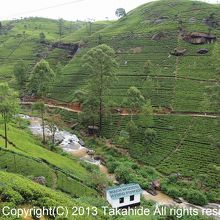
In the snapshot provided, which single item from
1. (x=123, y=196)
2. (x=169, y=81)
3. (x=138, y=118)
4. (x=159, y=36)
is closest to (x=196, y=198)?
(x=123, y=196)

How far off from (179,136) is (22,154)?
26.0 meters

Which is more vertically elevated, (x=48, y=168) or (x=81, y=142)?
(x=48, y=168)

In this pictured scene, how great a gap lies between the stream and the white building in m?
4.87

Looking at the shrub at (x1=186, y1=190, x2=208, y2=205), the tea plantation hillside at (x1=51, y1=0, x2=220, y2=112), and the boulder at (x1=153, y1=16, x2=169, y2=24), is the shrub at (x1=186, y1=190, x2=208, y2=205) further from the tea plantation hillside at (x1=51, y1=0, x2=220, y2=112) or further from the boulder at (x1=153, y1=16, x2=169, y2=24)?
the boulder at (x1=153, y1=16, x2=169, y2=24)

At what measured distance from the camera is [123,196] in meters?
35.4

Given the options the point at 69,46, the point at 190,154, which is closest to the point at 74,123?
the point at 190,154

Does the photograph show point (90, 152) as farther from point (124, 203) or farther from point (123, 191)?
point (123, 191)

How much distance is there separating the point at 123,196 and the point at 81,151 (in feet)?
66.7

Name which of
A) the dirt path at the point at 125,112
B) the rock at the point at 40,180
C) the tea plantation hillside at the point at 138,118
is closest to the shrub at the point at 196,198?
the tea plantation hillside at the point at 138,118

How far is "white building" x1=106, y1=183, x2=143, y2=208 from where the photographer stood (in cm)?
3491

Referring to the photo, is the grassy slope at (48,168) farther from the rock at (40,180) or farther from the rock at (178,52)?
the rock at (178,52)

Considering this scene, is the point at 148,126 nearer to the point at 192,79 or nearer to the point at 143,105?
the point at 143,105

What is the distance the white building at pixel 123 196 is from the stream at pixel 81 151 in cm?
487

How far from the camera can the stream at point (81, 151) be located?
4062cm
